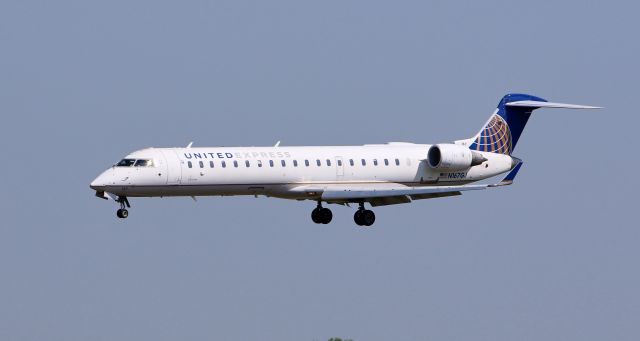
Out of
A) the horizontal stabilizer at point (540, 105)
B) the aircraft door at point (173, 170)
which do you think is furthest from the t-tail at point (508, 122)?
the aircraft door at point (173, 170)

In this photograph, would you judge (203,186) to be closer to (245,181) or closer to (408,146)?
(245,181)

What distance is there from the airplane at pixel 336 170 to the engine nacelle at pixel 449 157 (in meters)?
0.04

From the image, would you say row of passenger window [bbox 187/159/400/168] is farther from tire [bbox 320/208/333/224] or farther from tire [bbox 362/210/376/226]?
tire [bbox 320/208/333/224]

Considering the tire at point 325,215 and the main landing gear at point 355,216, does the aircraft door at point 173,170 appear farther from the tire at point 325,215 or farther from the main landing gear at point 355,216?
the tire at point 325,215

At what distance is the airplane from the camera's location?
55.6 meters

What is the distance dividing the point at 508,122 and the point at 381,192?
7762 mm

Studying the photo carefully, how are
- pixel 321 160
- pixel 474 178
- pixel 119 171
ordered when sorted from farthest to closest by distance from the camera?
pixel 474 178 → pixel 321 160 → pixel 119 171

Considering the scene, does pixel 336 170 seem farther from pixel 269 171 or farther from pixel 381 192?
pixel 269 171

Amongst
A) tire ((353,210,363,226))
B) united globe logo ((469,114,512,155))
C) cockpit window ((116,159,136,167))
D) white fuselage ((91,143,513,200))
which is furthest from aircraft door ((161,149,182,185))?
united globe logo ((469,114,512,155))

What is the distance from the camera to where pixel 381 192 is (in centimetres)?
5931

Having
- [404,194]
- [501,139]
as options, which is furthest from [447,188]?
[501,139]

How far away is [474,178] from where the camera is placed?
63.0 m

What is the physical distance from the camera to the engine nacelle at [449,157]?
200 feet

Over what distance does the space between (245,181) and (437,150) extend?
803cm
